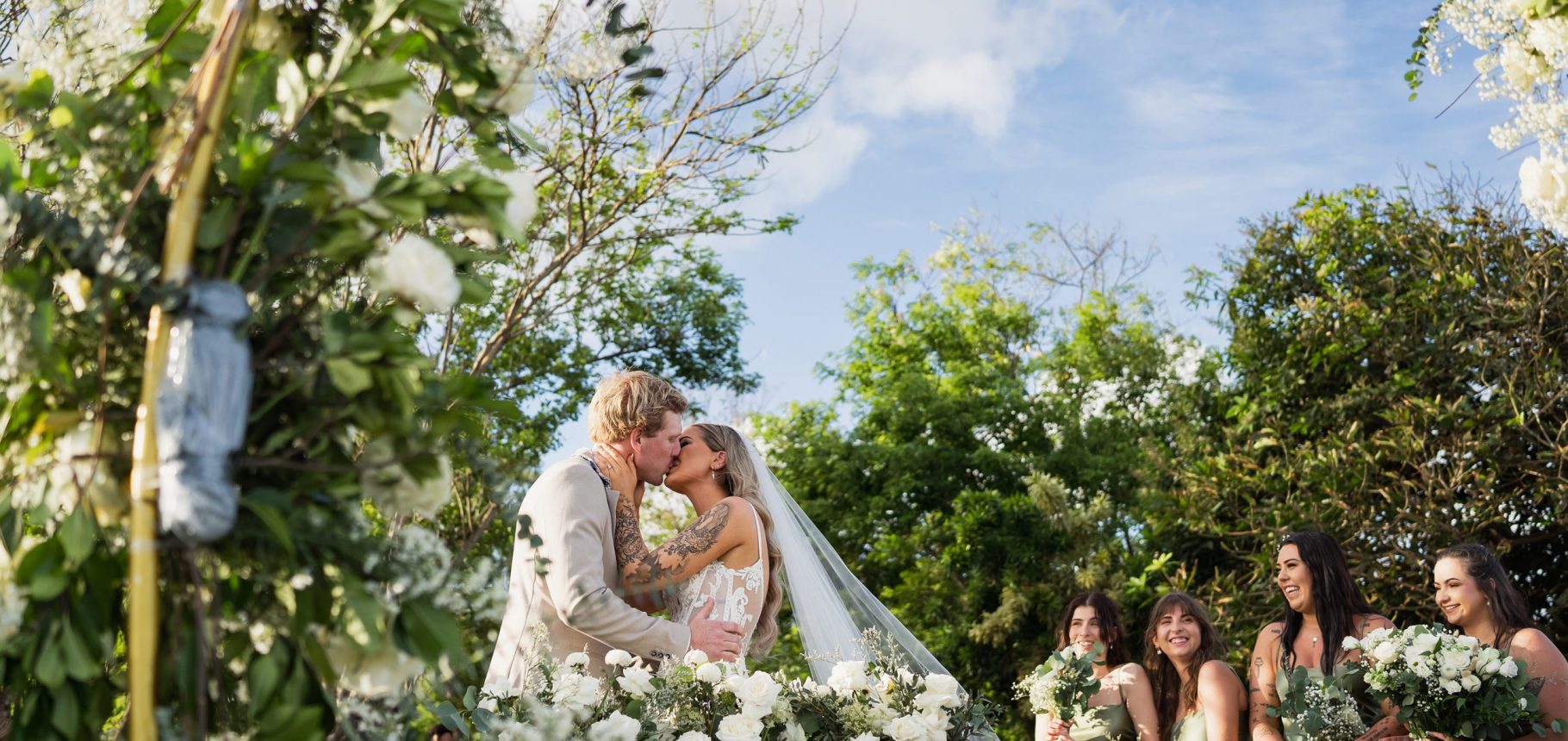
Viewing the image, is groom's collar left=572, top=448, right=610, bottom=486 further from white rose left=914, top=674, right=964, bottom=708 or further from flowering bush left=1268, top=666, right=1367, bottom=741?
flowering bush left=1268, top=666, right=1367, bottom=741

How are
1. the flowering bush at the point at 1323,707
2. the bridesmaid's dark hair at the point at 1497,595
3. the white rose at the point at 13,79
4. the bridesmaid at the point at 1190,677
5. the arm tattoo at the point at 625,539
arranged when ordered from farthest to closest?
the bridesmaid at the point at 1190,677 → the bridesmaid's dark hair at the point at 1497,595 → the flowering bush at the point at 1323,707 → the arm tattoo at the point at 625,539 → the white rose at the point at 13,79

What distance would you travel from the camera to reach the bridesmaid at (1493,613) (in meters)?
4.51

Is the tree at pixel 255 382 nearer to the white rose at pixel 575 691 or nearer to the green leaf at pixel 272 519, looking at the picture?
the green leaf at pixel 272 519

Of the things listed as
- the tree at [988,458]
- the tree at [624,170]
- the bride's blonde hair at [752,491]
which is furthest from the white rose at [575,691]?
the tree at [988,458]

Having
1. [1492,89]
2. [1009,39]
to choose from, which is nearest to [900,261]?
[1009,39]

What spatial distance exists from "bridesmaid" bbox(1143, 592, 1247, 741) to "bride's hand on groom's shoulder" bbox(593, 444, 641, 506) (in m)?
2.77

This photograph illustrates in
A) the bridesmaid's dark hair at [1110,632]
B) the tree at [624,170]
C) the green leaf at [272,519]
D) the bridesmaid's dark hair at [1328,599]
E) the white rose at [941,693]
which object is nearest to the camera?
the green leaf at [272,519]

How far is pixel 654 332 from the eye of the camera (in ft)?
48.6

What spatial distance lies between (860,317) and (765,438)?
13.4 ft

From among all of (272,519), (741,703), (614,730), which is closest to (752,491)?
(741,703)

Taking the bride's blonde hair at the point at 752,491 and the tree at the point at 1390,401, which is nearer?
the bride's blonde hair at the point at 752,491

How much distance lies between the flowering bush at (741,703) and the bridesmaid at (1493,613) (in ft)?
7.08

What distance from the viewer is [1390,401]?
28.8 ft

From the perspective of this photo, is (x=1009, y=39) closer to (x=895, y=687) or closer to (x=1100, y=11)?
(x=1100, y=11)
